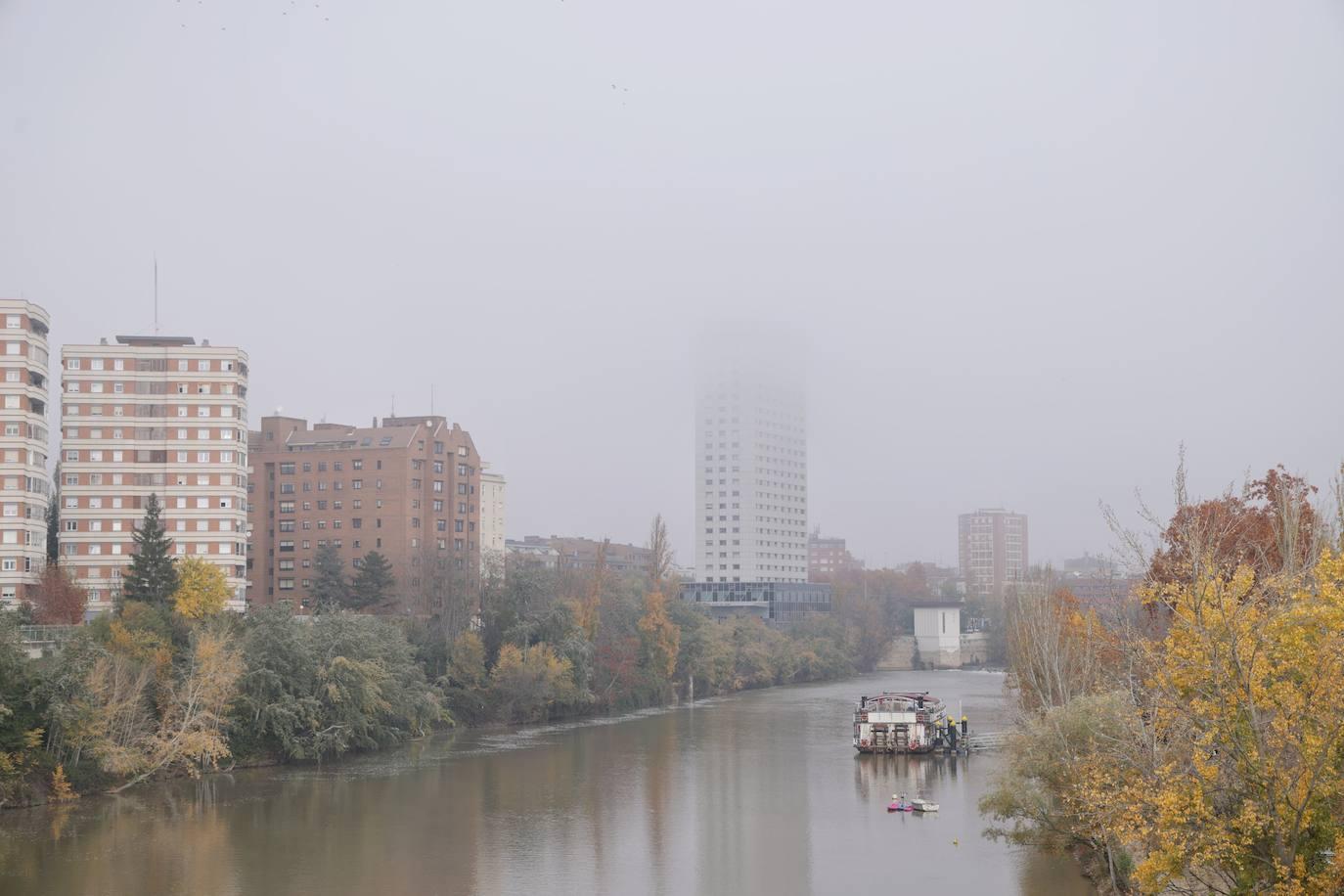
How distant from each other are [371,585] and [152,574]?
16.3 metres

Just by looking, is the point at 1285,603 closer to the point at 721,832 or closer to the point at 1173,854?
the point at 1173,854

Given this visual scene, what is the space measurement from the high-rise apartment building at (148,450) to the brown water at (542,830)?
20.9 meters

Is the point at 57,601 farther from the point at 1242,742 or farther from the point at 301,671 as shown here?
the point at 1242,742

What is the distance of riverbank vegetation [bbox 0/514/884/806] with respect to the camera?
113 feet

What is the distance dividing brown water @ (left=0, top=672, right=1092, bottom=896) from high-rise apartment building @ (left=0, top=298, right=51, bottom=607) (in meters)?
21.0

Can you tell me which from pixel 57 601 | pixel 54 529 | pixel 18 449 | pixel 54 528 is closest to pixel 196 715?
pixel 57 601

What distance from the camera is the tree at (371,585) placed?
2537 inches

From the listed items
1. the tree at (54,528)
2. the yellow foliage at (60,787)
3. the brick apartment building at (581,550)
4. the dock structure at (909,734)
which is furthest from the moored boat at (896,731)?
the brick apartment building at (581,550)

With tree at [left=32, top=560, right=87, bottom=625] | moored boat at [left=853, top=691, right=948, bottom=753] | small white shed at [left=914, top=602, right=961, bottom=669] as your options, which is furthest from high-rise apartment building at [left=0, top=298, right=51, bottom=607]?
small white shed at [left=914, top=602, right=961, bottom=669]

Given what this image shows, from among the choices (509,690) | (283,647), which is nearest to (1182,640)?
(283,647)

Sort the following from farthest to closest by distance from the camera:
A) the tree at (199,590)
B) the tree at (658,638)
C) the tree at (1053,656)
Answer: the tree at (658,638)
the tree at (199,590)
the tree at (1053,656)

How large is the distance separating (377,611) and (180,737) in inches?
1108

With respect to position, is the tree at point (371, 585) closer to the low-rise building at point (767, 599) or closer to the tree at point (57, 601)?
the tree at point (57, 601)

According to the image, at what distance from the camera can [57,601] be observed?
49.8 m
